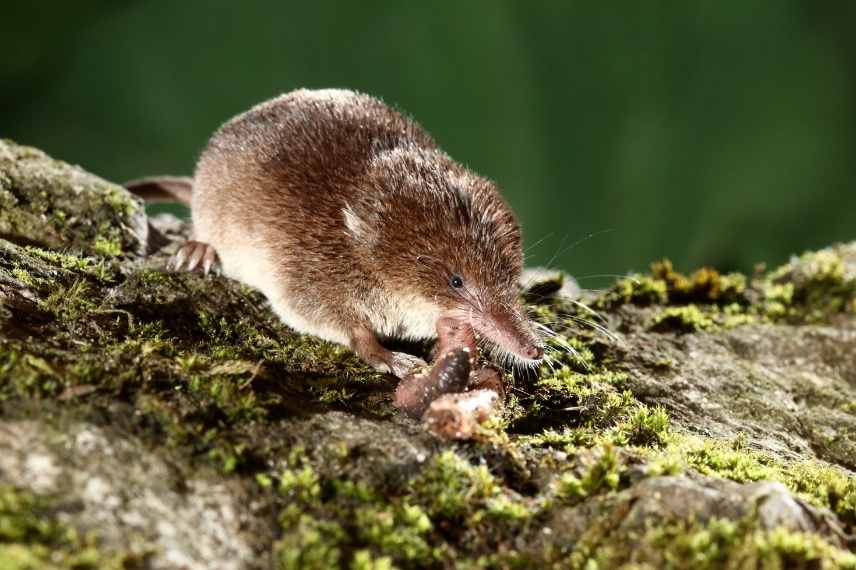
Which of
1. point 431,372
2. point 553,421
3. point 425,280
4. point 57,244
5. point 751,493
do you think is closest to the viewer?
point 751,493

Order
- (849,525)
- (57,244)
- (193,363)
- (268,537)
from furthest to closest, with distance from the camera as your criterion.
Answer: (57,244), (193,363), (849,525), (268,537)

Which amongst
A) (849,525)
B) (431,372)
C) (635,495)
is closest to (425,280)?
(431,372)

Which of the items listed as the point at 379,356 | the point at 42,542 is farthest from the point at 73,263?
the point at 42,542

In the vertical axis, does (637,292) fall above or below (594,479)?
above

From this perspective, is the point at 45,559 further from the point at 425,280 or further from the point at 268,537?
the point at 425,280

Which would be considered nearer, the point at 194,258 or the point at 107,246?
the point at 107,246

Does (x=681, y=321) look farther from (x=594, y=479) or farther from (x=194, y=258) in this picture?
(x=194, y=258)

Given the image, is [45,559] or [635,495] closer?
[45,559]
